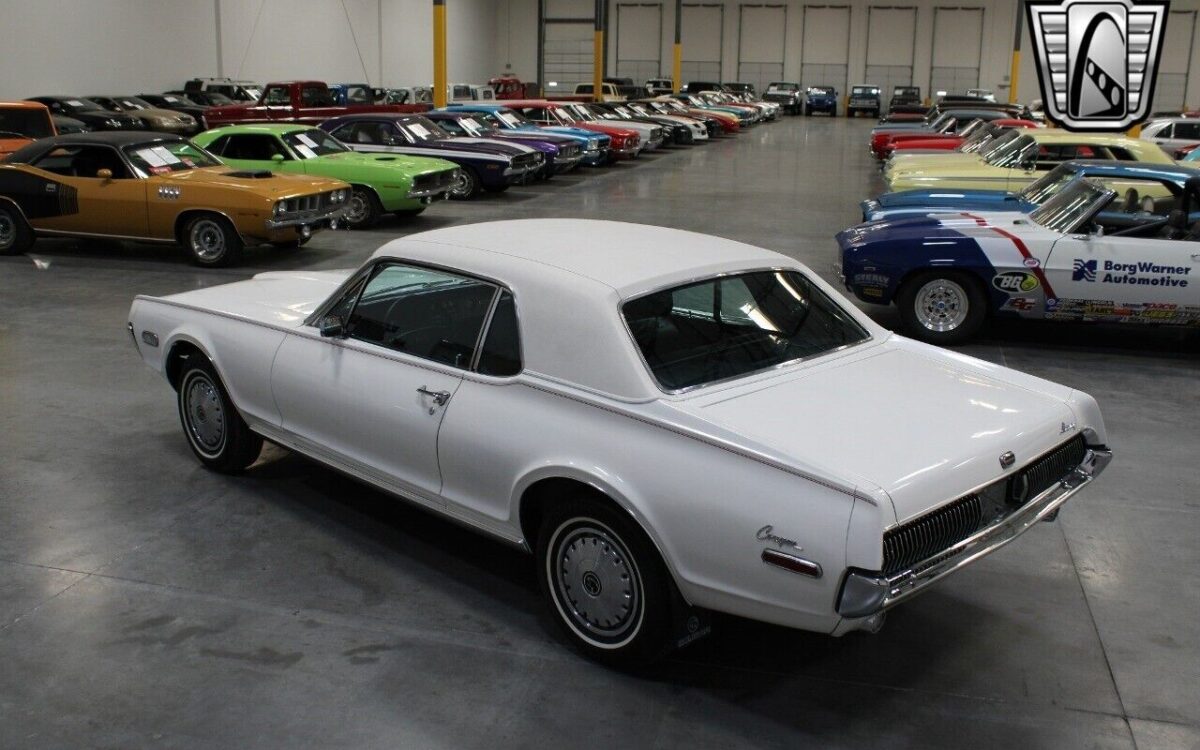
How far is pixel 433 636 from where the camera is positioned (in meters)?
4.11

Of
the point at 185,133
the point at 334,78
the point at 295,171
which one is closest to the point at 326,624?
the point at 295,171

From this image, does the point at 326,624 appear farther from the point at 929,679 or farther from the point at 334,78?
the point at 334,78

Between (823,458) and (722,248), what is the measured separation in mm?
1543

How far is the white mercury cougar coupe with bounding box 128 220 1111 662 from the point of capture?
337cm

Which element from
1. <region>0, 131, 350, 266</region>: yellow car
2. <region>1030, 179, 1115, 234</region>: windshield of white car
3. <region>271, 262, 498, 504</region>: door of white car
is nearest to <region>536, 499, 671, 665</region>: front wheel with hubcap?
<region>271, 262, 498, 504</region>: door of white car

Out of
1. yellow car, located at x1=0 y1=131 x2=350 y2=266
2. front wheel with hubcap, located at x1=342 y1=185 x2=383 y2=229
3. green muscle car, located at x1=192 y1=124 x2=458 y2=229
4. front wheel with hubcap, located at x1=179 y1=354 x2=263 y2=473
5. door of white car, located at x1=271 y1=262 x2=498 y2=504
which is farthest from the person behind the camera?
front wheel with hubcap, located at x1=342 y1=185 x2=383 y2=229

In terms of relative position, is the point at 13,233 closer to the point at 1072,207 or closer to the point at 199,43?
the point at 1072,207

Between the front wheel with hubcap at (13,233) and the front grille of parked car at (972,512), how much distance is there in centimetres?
1174

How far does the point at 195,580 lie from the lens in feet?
14.8

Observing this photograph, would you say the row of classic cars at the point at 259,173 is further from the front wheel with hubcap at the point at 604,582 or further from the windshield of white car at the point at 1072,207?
the front wheel with hubcap at the point at 604,582

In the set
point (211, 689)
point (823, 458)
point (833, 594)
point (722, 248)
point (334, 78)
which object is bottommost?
point (211, 689)

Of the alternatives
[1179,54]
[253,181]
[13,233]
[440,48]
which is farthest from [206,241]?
[1179,54]

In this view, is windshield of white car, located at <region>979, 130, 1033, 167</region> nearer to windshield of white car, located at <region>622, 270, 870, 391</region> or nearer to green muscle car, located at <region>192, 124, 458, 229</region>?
green muscle car, located at <region>192, 124, 458, 229</region>

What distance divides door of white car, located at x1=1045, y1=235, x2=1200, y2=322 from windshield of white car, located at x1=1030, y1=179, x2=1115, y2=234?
16 centimetres
